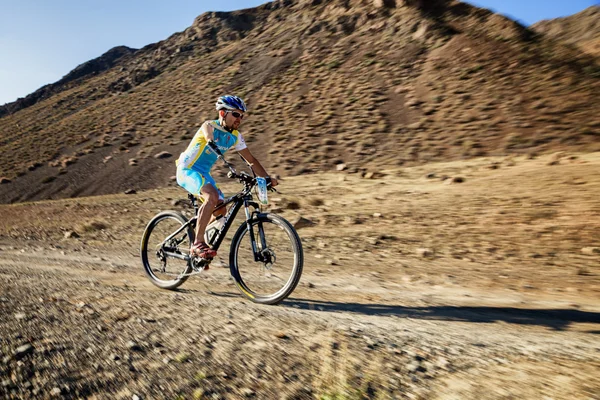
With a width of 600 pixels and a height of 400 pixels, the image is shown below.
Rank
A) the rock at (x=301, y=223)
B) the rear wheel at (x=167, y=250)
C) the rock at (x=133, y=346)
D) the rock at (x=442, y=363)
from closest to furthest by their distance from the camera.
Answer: the rock at (x=442, y=363) → the rock at (x=133, y=346) → the rear wheel at (x=167, y=250) → the rock at (x=301, y=223)

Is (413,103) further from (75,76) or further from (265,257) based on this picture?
(75,76)

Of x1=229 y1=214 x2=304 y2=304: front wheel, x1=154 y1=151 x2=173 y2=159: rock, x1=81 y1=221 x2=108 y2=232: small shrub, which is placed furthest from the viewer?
x1=154 y1=151 x2=173 y2=159: rock

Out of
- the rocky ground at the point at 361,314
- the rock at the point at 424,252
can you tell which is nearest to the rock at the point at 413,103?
the rocky ground at the point at 361,314

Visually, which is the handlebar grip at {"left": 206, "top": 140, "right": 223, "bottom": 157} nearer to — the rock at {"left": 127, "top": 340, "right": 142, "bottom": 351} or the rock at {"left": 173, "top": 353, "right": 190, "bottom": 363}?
the rock at {"left": 127, "top": 340, "right": 142, "bottom": 351}

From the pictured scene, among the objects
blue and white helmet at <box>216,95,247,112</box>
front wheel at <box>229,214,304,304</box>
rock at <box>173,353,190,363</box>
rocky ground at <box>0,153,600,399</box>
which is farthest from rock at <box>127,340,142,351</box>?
blue and white helmet at <box>216,95,247,112</box>

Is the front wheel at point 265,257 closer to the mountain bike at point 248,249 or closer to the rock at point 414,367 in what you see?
the mountain bike at point 248,249

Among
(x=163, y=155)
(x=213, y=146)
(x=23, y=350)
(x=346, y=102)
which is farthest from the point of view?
(x=346, y=102)

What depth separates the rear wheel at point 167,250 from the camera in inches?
219

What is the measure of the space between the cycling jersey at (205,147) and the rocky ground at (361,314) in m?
1.75

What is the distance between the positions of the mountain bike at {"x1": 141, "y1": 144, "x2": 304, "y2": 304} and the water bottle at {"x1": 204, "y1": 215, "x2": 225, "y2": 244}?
2 cm

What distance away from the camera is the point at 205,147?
5227 mm

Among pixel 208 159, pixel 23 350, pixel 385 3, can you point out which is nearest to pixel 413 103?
pixel 385 3

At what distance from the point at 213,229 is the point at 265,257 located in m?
0.85

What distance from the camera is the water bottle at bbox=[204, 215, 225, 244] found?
5191mm
